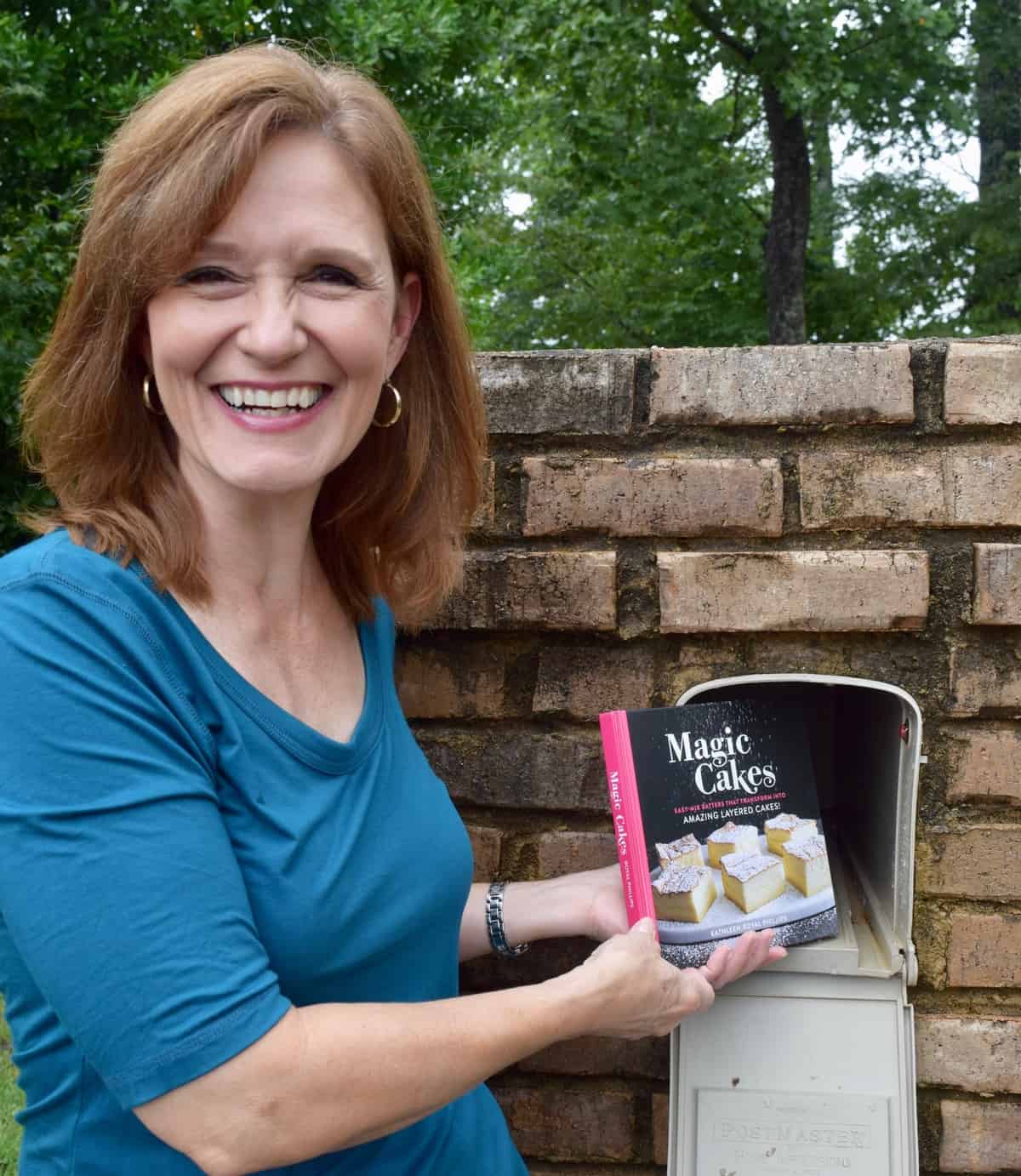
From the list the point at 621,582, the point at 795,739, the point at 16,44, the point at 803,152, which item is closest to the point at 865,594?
the point at 795,739

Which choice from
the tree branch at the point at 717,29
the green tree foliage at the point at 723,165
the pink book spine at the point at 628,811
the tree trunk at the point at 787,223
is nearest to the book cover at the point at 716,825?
the pink book spine at the point at 628,811

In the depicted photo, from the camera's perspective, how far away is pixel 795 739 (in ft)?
5.44

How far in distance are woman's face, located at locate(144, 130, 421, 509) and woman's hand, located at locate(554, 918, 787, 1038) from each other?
2.03 feet

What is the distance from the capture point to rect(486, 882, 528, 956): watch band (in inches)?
65.0

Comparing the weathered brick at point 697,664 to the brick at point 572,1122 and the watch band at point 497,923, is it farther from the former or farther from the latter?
the brick at point 572,1122

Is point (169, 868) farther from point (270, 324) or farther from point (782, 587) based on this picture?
point (782, 587)

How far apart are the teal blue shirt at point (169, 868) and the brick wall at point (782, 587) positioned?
33 cm

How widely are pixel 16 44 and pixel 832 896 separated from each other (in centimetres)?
494

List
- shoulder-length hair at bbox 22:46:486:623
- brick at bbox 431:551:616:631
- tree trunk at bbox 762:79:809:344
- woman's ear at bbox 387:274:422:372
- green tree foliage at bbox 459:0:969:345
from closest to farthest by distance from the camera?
shoulder-length hair at bbox 22:46:486:623, woman's ear at bbox 387:274:422:372, brick at bbox 431:551:616:631, green tree foliage at bbox 459:0:969:345, tree trunk at bbox 762:79:809:344

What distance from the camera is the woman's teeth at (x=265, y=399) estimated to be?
1.25m

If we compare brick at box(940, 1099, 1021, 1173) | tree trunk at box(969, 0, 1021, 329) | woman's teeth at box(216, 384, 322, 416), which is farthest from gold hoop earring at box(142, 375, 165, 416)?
tree trunk at box(969, 0, 1021, 329)

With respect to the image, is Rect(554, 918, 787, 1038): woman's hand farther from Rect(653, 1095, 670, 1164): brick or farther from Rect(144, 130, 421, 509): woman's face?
Rect(144, 130, 421, 509): woman's face

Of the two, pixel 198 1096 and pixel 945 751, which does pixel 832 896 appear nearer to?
pixel 945 751

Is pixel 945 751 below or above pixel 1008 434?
below
